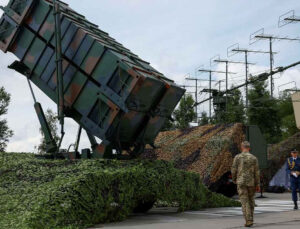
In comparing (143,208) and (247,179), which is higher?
(247,179)

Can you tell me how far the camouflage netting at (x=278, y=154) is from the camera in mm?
21397

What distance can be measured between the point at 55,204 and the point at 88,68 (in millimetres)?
3685

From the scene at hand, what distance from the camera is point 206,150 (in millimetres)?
17328

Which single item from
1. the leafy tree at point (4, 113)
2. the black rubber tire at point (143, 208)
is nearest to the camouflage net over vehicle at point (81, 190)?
the black rubber tire at point (143, 208)

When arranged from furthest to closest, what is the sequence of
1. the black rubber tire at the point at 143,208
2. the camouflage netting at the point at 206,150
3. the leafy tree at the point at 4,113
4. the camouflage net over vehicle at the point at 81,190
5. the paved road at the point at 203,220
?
1. the leafy tree at the point at 4,113
2. the camouflage netting at the point at 206,150
3. the black rubber tire at the point at 143,208
4. the paved road at the point at 203,220
5. the camouflage net over vehicle at the point at 81,190

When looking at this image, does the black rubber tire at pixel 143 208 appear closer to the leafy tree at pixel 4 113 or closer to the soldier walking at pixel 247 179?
the soldier walking at pixel 247 179

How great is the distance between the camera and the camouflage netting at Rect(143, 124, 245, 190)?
1655cm

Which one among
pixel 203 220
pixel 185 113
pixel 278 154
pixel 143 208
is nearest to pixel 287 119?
pixel 185 113

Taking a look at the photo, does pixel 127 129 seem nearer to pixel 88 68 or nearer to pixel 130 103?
pixel 130 103

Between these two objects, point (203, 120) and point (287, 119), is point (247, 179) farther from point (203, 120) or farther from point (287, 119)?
point (203, 120)

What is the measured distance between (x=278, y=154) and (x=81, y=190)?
15827 millimetres

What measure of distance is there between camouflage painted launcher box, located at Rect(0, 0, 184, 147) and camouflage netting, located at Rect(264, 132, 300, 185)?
36.9ft

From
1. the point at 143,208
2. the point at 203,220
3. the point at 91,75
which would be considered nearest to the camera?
the point at 203,220

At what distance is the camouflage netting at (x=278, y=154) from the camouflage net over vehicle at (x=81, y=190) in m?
10.9
